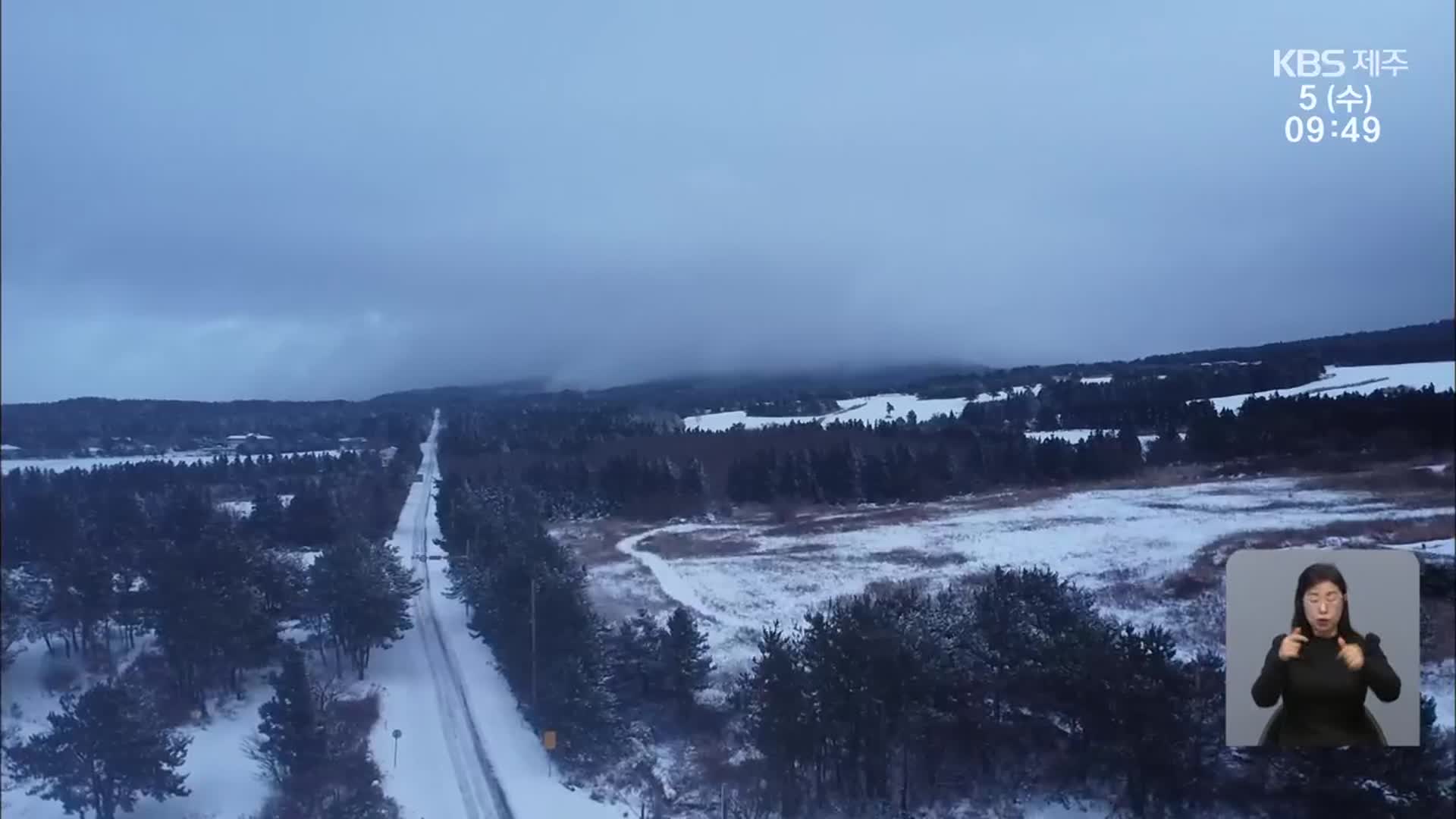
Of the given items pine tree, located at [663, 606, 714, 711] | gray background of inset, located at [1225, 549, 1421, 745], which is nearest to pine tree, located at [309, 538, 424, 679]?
pine tree, located at [663, 606, 714, 711]

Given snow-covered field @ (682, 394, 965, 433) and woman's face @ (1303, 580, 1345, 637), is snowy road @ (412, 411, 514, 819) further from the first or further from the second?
woman's face @ (1303, 580, 1345, 637)

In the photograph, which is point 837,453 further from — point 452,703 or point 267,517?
point 267,517

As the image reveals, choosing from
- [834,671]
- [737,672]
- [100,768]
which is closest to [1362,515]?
[834,671]

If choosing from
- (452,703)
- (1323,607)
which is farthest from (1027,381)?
(452,703)

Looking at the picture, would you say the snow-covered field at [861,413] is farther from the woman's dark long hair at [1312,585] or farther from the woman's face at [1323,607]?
the woman's face at [1323,607]

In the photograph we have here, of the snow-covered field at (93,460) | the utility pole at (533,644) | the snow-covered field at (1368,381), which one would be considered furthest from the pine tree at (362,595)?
the snow-covered field at (1368,381)

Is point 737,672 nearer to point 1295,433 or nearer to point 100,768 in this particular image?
point 100,768
